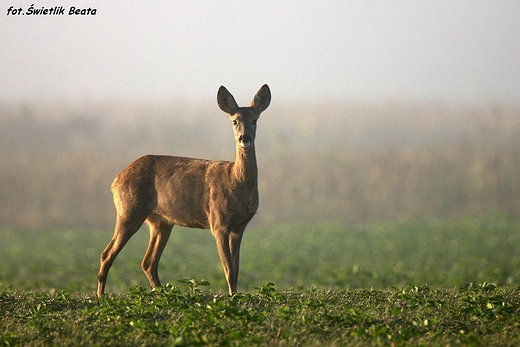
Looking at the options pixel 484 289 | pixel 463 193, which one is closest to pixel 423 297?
pixel 484 289

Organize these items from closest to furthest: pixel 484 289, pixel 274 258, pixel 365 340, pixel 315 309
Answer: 1. pixel 365 340
2. pixel 315 309
3. pixel 484 289
4. pixel 274 258

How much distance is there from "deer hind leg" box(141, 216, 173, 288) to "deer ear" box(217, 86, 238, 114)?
1.78m

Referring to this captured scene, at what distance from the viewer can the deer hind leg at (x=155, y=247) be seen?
38.3 feet

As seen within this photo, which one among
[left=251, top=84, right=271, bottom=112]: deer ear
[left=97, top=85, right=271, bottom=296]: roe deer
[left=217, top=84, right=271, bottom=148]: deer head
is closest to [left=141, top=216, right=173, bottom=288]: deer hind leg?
[left=97, top=85, right=271, bottom=296]: roe deer

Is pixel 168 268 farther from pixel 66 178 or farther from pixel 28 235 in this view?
pixel 66 178

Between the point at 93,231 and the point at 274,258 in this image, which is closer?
the point at 274,258

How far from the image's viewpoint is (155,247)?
11.7 metres

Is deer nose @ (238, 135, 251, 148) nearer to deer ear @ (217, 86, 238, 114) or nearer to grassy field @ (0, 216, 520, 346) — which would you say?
deer ear @ (217, 86, 238, 114)

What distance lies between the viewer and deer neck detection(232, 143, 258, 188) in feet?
35.7

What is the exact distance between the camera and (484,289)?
11.1 metres

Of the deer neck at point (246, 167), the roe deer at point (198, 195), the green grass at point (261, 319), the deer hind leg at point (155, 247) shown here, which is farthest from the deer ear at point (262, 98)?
the green grass at point (261, 319)

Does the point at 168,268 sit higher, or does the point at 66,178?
the point at 66,178

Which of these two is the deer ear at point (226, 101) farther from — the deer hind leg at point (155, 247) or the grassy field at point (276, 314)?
the grassy field at point (276, 314)

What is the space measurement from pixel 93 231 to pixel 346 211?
9.73 m
